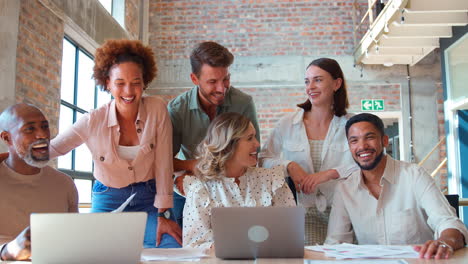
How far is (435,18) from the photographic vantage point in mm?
5980

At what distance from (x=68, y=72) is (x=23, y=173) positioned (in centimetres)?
369

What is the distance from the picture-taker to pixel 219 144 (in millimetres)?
2373

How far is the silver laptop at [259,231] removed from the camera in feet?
4.88

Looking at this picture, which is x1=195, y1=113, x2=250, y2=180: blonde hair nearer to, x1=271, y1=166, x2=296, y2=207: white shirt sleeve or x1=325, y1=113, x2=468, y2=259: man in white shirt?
x1=271, y1=166, x2=296, y2=207: white shirt sleeve

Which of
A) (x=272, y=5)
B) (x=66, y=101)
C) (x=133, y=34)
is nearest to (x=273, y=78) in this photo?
(x=272, y=5)

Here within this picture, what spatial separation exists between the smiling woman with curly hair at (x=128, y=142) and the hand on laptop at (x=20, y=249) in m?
0.90

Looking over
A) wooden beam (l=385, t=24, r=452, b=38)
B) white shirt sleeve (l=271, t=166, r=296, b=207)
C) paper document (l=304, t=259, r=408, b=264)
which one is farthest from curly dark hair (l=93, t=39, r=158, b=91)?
wooden beam (l=385, t=24, r=452, b=38)

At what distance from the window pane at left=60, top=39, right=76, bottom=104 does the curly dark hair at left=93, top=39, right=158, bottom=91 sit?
2945 mm

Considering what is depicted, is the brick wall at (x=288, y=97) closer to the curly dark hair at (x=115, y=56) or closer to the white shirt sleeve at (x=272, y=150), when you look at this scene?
the white shirt sleeve at (x=272, y=150)

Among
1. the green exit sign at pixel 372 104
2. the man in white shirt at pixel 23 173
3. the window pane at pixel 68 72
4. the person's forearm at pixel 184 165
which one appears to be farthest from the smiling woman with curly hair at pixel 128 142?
the green exit sign at pixel 372 104

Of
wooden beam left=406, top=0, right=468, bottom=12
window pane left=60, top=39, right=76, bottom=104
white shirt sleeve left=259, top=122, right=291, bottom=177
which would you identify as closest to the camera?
white shirt sleeve left=259, top=122, right=291, bottom=177

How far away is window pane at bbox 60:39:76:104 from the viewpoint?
5387mm

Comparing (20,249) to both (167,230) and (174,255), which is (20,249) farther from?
(167,230)

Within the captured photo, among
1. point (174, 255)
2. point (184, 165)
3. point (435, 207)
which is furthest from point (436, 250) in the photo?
point (184, 165)
